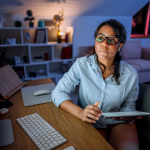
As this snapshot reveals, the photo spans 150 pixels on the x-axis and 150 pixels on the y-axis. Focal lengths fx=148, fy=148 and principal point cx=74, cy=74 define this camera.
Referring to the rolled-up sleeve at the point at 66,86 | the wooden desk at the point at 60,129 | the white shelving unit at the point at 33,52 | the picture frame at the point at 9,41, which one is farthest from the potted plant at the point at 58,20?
the wooden desk at the point at 60,129

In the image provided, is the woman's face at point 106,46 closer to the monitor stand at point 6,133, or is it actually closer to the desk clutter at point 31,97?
the desk clutter at point 31,97

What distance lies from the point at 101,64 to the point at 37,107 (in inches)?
22.3

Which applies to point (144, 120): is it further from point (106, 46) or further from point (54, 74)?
point (54, 74)

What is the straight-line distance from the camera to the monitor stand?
671mm

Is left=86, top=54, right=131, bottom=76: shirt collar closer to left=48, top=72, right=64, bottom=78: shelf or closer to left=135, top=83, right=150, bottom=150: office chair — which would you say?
left=135, top=83, right=150, bottom=150: office chair

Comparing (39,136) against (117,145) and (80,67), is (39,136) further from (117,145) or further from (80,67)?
(80,67)

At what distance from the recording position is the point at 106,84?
107cm

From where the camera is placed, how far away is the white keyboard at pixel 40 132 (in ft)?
2.15

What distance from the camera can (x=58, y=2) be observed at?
3.15 meters

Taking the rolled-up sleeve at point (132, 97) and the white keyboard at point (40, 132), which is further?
the rolled-up sleeve at point (132, 97)

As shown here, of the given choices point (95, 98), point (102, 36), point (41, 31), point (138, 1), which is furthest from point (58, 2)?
point (95, 98)

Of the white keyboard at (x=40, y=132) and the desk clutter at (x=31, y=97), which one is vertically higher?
the desk clutter at (x=31, y=97)

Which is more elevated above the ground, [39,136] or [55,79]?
[39,136]

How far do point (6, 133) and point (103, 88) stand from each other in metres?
0.66
